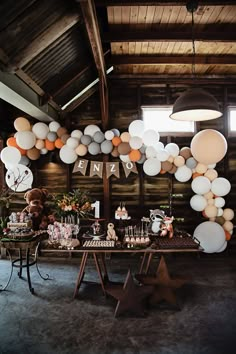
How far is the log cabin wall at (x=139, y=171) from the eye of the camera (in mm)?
5488

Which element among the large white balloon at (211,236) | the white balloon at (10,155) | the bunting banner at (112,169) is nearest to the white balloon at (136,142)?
the bunting banner at (112,169)

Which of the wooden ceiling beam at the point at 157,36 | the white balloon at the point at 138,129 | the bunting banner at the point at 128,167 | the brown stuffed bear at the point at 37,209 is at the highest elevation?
the wooden ceiling beam at the point at 157,36

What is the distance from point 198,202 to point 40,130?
304cm

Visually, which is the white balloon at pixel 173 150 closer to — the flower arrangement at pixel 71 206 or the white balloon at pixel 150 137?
the white balloon at pixel 150 137

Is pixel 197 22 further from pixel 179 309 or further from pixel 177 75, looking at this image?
pixel 179 309

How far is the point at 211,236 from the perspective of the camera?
16.1 feet

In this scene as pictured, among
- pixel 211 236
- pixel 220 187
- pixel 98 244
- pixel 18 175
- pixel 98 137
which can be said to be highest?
pixel 98 137

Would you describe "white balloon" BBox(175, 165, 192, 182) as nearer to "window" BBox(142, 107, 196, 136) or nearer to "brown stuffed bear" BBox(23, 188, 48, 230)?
"window" BBox(142, 107, 196, 136)

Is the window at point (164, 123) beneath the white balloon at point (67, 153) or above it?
above

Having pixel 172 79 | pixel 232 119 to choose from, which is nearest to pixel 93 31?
pixel 172 79

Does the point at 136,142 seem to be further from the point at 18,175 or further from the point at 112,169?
the point at 18,175

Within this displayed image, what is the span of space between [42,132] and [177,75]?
108 inches

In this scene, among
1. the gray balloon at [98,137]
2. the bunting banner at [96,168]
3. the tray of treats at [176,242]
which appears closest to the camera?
the tray of treats at [176,242]

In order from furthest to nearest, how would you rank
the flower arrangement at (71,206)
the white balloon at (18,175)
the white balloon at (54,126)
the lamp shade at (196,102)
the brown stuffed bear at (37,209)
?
1. the white balloon at (18,175)
2. the white balloon at (54,126)
3. the brown stuffed bear at (37,209)
4. the flower arrangement at (71,206)
5. the lamp shade at (196,102)
